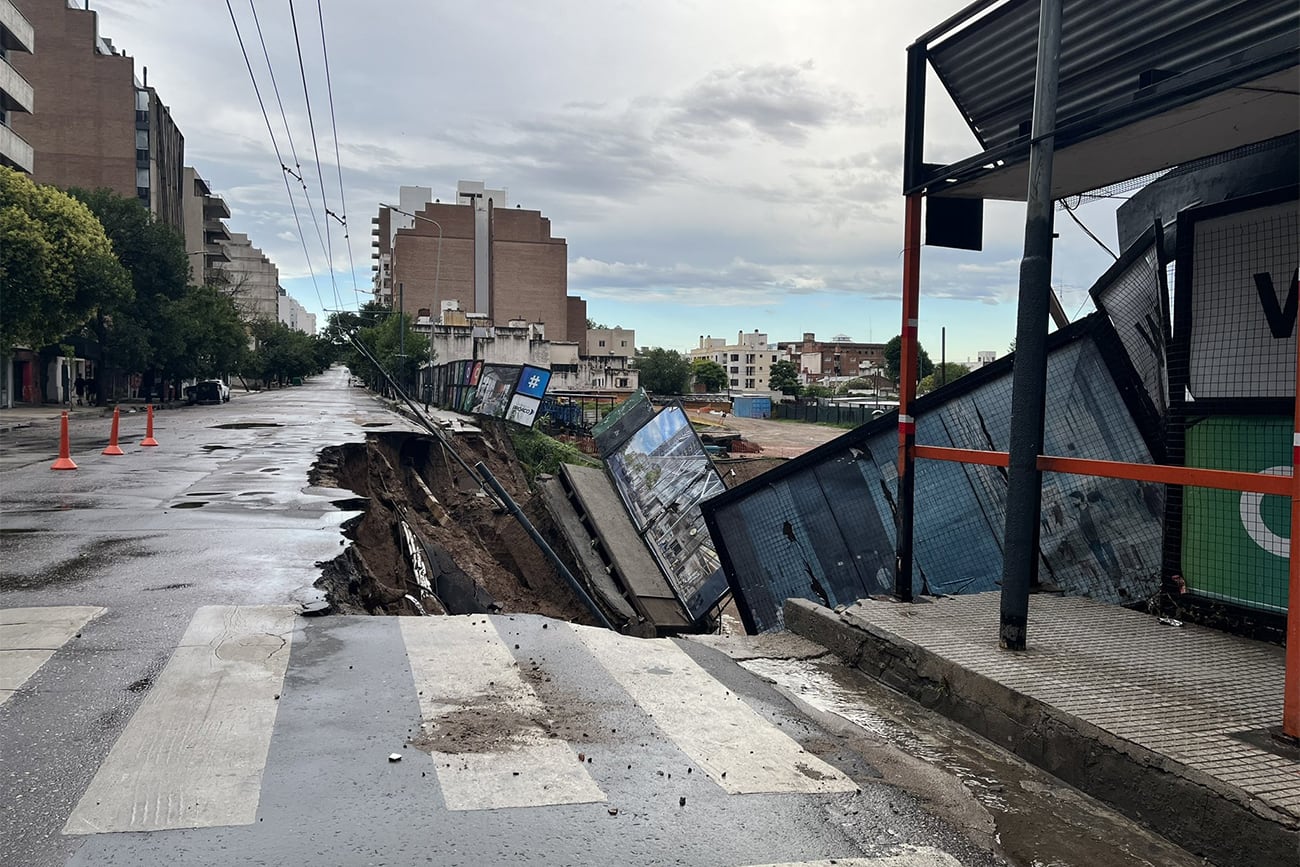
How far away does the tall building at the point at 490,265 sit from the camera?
344ft

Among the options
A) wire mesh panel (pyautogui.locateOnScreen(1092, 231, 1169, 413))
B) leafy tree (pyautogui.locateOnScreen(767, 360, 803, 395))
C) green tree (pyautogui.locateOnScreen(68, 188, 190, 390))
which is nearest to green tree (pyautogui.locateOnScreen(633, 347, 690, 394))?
leafy tree (pyautogui.locateOnScreen(767, 360, 803, 395))

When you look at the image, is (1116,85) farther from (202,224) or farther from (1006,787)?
(202,224)

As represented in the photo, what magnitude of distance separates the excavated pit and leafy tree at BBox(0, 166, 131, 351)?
12356 mm

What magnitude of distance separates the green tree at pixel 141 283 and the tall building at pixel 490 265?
202 ft

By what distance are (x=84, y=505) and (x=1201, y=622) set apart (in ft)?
37.6

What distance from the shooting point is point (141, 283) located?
41031 mm

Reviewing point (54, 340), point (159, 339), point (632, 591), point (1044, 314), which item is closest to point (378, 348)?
point (159, 339)

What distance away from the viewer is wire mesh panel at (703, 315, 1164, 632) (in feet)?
21.7

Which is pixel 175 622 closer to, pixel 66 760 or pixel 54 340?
pixel 66 760

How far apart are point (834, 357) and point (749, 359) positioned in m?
16.4

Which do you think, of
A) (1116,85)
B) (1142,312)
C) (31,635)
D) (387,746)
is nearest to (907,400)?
(1142,312)

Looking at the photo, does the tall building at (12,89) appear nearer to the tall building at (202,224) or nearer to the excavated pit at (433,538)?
the excavated pit at (433,538)

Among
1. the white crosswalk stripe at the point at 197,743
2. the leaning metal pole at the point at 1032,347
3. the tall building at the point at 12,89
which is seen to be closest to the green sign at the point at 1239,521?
the leaning metal pole at the point at 1032,347

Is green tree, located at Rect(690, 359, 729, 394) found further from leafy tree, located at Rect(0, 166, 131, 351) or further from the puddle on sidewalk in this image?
the puddle on sidewalk
